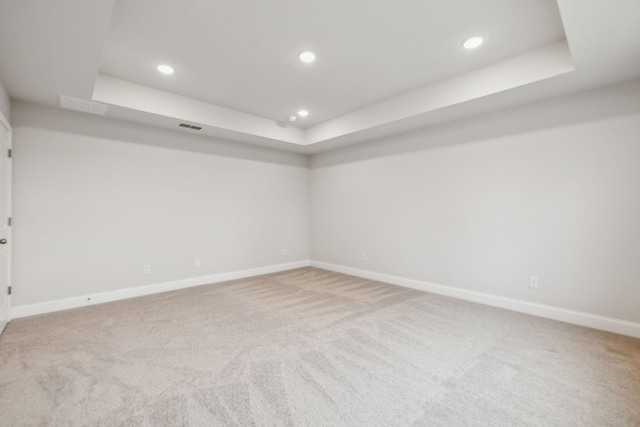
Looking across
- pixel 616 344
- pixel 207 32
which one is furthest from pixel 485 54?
pixel 616 344

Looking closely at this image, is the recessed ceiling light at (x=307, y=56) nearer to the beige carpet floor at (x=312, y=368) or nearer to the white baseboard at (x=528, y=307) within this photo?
the beige carpet floor at (x=312, y=368)

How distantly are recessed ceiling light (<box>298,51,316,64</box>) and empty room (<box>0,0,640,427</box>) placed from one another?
0.03m

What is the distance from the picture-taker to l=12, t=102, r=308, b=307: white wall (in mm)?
3344

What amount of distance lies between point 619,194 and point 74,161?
20.6ft

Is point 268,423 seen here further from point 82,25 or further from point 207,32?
point 207,32

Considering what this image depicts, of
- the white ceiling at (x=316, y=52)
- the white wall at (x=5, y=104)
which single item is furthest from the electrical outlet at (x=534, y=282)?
the white wall at (x=5, y=104)

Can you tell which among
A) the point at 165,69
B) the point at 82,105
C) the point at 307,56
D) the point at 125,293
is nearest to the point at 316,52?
the point at 307,56

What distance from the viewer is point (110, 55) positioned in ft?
9.31

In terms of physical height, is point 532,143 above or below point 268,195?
above

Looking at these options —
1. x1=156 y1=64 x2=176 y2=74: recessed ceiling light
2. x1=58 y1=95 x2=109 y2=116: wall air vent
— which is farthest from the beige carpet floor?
x1=156 y1=64 x2=176 y2=74: recessed ceiling light

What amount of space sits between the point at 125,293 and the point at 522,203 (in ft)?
17.7

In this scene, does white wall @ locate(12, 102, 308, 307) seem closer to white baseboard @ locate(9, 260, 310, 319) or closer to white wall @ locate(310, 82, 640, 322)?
white baseboard @ locate(9, 260, 310, 319)

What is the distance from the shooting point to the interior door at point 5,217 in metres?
2.87

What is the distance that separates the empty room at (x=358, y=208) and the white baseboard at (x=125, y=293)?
3cm
